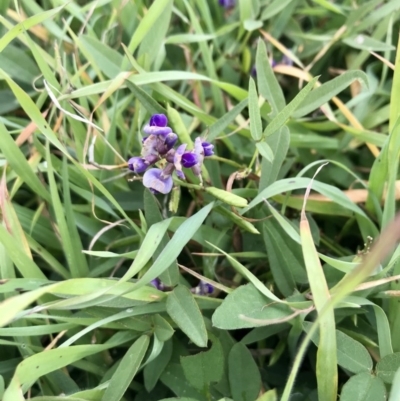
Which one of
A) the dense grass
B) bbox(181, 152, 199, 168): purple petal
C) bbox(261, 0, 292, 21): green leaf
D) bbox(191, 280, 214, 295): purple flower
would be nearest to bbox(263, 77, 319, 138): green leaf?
the dense grass

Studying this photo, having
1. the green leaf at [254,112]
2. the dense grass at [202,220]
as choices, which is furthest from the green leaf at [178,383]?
the green leaf at [254,112]

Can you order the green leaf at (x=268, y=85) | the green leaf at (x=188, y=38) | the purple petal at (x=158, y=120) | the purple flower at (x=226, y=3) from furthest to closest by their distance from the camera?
1. the purple flower at (x=226, y=3)
2. the green leaf at (x=188, y=38)
3. the green leaf at (x=268, y=85)
4. the purple petal at (x=158, y=120)

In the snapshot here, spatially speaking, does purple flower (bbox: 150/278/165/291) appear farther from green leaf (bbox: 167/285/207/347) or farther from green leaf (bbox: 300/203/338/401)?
green leaf (bbox: 300/203/338/401)

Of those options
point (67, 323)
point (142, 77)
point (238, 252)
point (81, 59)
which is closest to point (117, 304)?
point (67, 323)

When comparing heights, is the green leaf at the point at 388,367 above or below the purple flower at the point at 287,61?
below

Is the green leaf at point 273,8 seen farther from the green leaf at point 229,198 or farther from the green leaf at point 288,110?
the green leaf at point 229,198

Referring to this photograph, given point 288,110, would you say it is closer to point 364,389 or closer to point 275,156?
point 275,156

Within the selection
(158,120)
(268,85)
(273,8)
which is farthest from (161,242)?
(273,8)

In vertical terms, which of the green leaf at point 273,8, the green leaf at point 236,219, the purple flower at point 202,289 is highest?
the green leaf at point 273,8
